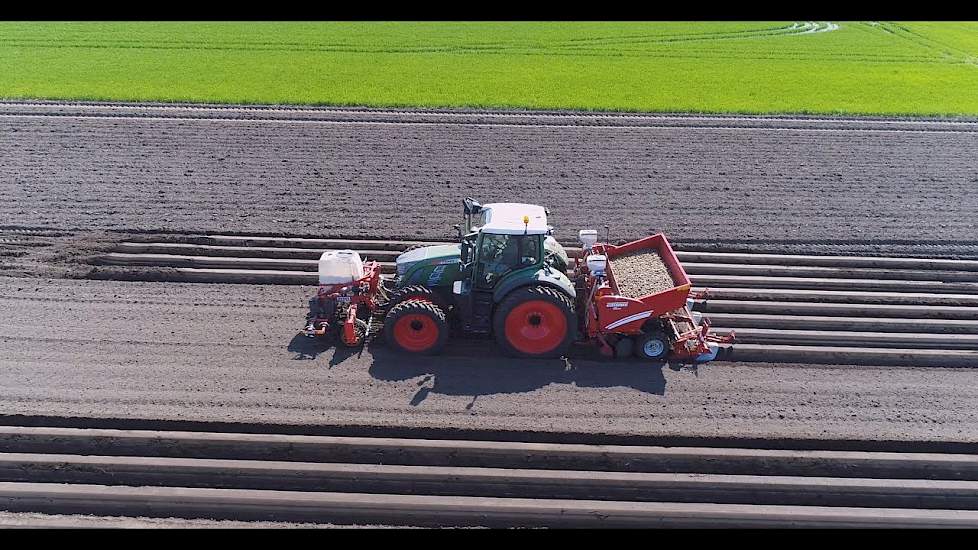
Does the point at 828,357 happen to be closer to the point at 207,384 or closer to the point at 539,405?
the point at 539,405

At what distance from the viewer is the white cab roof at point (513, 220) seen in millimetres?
8945

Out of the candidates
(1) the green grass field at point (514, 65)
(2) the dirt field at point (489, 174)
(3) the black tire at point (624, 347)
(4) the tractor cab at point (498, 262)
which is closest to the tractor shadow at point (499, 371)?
(3) the black tire at point (624, 347)

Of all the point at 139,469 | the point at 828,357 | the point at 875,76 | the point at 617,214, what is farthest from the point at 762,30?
the point at 139,469

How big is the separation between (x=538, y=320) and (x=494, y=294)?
28.4 inches

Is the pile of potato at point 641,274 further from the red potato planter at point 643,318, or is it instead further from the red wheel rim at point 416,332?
the red wheel rim at point 416,332

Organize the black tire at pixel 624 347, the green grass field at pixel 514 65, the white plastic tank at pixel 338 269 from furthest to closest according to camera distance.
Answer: the green grass field at pixel 514 65 < the white plastic tank at pixel 338 269 < the black tire at pixel 624 347

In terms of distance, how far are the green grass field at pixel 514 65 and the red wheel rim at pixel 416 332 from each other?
39.3ft

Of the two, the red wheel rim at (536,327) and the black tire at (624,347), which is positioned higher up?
the red wheel rim at (536,327)

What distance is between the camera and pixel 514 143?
663 inches

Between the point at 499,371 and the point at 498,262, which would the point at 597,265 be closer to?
the point at 498,262

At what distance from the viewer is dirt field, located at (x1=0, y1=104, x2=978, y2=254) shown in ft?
42.3

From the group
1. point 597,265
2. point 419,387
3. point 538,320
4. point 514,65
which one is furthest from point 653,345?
point 514,65

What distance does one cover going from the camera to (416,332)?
30.2 ft

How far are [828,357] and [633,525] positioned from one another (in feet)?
14.7
